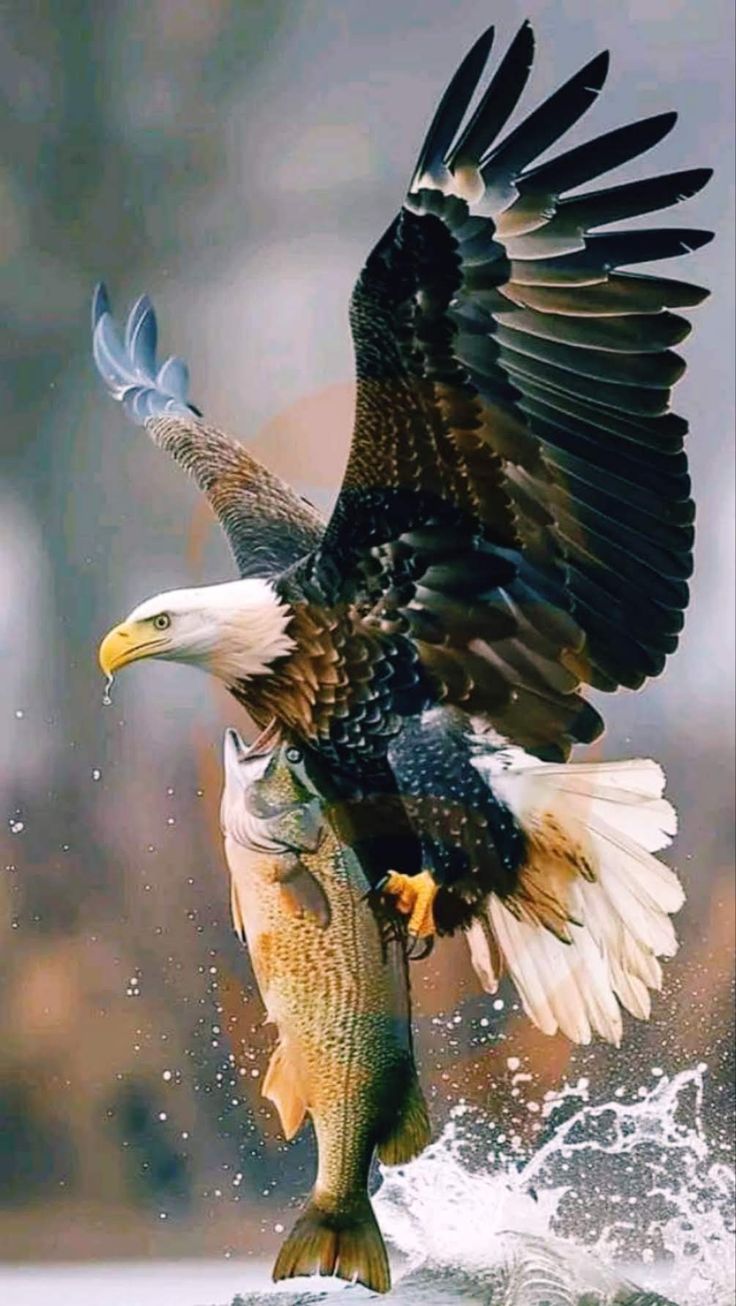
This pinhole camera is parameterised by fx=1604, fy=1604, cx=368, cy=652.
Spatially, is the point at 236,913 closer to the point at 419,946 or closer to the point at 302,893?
the point at 302,893

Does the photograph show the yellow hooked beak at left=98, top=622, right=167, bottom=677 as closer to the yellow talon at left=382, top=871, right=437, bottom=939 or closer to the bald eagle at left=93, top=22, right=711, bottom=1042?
the bald eagle at left=93, top=22, right=711, bottom=1042

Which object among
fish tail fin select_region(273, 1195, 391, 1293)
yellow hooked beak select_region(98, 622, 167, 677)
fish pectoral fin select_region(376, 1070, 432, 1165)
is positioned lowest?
fish tail fin select_region(273, 1195, 391, 1293)

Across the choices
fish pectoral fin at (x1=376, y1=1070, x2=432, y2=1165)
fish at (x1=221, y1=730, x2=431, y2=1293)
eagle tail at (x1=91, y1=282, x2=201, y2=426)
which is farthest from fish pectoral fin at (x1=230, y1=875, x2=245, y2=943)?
eagle tail at (x1=91, y1=282, x2=201, y2=426)

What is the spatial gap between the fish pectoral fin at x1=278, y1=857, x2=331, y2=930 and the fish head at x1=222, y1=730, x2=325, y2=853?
2 cm

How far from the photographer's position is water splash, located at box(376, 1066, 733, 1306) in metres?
1.60

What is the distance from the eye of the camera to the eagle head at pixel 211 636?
1.60m

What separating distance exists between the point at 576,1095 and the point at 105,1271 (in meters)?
0.50

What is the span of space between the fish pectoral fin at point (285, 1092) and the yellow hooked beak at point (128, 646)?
0.41m

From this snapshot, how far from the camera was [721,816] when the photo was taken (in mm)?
1697

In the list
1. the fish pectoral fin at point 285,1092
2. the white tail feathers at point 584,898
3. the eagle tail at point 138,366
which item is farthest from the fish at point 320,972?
the eagle tail at point 138,366

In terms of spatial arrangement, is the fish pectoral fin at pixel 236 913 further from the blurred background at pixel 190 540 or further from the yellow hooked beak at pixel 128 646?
the yellow hooked beak at pixel 128 646

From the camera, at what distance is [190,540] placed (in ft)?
5.37

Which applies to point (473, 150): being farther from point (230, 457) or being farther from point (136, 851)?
point (136, 851)

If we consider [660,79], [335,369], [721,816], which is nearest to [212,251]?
[335,369]
